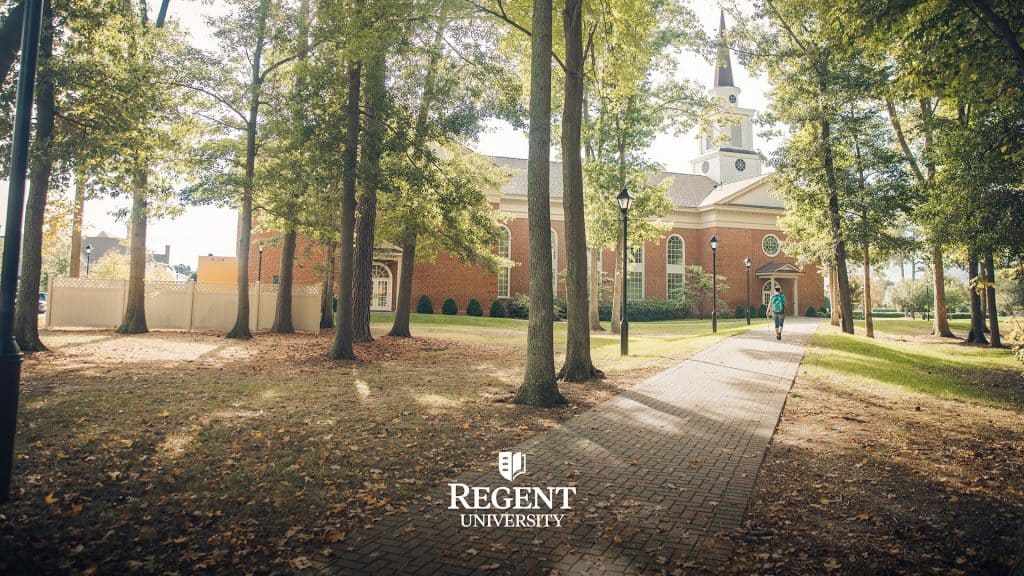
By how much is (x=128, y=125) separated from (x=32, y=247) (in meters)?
3.30

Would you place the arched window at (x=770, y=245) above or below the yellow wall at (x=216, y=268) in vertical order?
above

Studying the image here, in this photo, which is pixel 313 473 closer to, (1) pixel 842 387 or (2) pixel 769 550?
(2) pixel 769 550

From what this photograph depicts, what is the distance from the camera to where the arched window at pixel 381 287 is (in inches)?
1342

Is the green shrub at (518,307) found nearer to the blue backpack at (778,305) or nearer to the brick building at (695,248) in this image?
the brick building at (695,248)

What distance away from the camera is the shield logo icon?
514 cm

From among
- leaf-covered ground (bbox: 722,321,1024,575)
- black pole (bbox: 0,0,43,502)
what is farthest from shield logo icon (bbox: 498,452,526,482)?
black pole (bbox: 0,0,43,502)

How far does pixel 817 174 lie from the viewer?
20703 millimetres

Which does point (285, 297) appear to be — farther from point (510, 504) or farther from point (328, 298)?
point (510, 504)

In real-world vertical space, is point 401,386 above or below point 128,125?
below

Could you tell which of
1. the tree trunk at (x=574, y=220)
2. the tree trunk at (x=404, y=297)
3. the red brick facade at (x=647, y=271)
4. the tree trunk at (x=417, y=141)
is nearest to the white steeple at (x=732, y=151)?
the red brick facade at (x=647, y=271)

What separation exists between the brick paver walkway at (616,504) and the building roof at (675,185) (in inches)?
1215

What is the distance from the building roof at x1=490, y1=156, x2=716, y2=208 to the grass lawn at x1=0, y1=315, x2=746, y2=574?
90.7 ft

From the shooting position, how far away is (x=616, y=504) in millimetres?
4488

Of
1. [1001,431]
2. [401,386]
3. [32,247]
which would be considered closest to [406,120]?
[401,386]
